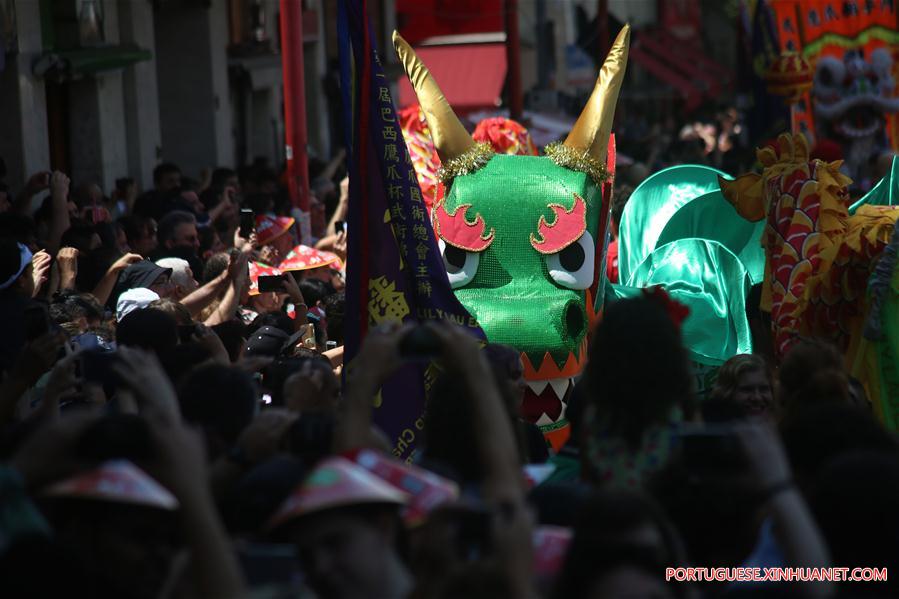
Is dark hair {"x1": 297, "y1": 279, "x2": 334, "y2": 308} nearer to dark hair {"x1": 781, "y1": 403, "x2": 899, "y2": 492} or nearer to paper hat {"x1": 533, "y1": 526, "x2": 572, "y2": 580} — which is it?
dark hair {"x1": 781, "y1": 403, "x2": 899, "y2": 492}

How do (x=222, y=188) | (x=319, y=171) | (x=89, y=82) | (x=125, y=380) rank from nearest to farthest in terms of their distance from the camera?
(x=125, y=380) < (x=222, y=188) < (x=89, y=82) < (x=319, y=171)

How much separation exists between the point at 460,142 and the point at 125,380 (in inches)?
167

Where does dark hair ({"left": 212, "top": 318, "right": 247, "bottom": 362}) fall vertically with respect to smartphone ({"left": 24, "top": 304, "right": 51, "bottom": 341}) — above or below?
below

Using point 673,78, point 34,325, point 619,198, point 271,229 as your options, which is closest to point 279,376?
point 34,325

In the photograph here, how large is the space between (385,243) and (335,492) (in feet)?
11.8

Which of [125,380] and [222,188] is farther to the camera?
[222,188]

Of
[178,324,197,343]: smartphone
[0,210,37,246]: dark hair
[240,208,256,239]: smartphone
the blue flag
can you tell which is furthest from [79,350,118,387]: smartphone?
[240,208,256,239]: smartphone

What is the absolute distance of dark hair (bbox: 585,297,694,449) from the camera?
4227 millimetres

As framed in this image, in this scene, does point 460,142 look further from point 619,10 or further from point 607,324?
point 619,10

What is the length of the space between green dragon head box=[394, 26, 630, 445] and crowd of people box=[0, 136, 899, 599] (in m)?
1.60

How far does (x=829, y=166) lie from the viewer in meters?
8.13

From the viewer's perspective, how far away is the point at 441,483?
12.7 ft

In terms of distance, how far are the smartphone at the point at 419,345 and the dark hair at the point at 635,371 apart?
0.43m

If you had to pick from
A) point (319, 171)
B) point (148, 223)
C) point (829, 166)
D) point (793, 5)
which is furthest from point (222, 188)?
point (793, 5)
